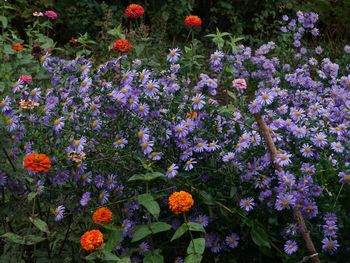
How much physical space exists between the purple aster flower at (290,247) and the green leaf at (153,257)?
0.46 meters

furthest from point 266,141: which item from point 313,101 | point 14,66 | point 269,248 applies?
point 14,66

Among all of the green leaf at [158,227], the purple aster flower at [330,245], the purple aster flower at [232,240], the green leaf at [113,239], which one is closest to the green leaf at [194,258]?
the green leaf at [158,227]

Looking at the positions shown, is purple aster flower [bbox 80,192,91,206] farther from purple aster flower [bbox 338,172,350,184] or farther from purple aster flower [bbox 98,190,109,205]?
purple aster flower [bbox 338,172,350,184]

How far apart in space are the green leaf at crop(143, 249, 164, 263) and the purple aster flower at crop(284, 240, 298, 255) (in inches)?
18.1

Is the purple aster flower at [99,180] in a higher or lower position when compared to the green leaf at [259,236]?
lower

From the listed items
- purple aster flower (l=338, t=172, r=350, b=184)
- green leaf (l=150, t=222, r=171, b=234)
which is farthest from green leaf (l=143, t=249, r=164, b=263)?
purple aster flower (l=338, t=172, r=350, b=184)

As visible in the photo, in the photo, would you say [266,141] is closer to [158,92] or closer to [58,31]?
[158,92]

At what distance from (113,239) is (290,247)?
64 centimetres

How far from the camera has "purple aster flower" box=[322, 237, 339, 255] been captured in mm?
2209

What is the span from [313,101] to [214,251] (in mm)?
1060

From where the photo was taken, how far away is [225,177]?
7.78 feet

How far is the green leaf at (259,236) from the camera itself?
7.46ft

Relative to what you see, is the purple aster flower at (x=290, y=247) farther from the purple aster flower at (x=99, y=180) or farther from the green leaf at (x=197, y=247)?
the purple aster flower at (x=99, y=180)

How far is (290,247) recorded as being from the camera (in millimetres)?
2252
